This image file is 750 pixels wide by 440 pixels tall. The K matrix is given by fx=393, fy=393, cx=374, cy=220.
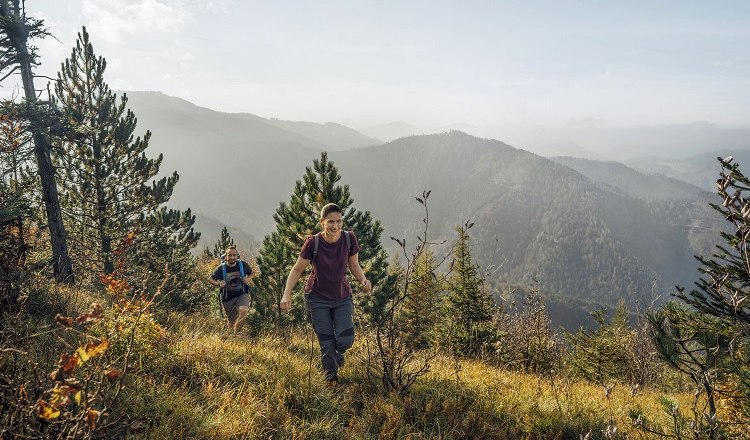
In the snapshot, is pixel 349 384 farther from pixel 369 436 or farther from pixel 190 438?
pixel 190 438

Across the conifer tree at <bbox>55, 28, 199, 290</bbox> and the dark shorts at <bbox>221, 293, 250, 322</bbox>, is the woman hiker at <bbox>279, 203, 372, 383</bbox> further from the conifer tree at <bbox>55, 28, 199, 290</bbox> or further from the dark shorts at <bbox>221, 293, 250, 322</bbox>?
the conifer tree at <bbox>55, 28, 199, 290</bbox>

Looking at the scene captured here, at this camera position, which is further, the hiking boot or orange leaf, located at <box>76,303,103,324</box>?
the hiking boot

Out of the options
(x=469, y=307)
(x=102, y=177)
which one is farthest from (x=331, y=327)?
(x=102, y=177)

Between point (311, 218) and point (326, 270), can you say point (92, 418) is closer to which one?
point (326, 270)

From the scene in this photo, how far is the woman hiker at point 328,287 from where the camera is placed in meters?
4.68

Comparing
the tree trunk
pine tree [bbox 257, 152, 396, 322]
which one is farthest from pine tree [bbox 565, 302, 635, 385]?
the tree trunk

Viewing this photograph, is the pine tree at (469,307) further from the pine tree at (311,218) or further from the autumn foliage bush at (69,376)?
the autumn foliage bush at (69,376)

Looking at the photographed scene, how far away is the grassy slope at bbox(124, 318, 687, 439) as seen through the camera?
10.5 ft

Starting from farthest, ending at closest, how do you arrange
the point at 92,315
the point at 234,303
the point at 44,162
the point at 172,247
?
1. the point at 172,247
2. the point at 44,162
3. the point at 234,303
4. the point at 92,315

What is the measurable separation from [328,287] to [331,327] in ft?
1.61

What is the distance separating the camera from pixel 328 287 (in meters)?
4.76

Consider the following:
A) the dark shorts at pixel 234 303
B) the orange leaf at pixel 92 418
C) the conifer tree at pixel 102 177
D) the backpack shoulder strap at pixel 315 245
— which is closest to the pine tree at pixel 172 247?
the conifer tree at pixel 102 177

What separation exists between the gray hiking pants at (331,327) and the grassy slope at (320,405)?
0.68 feet

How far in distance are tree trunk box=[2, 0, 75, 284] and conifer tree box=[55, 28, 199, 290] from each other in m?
1.03
